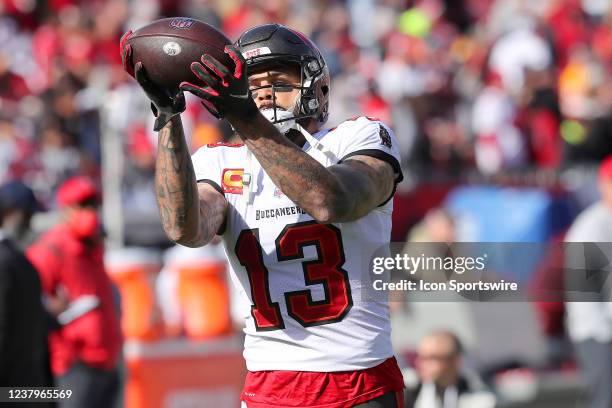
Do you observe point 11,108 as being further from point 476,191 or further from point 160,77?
point 160,77

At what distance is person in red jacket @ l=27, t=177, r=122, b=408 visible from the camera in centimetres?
701

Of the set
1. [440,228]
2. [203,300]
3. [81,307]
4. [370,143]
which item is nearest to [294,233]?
[370,143]

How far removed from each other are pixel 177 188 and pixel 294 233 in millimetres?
409

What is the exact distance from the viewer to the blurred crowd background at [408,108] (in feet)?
32.6

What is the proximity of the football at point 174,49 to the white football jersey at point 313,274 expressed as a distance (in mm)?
550

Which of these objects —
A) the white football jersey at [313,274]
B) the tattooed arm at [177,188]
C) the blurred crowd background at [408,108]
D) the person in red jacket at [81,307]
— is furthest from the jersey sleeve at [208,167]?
the blurred crowd background at [408,108]

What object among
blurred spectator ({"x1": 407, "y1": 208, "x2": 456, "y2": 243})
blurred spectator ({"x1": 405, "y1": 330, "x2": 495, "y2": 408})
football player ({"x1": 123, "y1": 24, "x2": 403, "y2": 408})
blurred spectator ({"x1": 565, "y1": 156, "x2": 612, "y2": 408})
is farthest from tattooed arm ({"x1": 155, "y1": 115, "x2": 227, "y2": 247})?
blurred spectator ({"x1": 407, "y1": 208, "x2": 456, "y2": 243})

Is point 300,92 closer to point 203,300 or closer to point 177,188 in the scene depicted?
point 177,188

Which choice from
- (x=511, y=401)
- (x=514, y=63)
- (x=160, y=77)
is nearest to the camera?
(x=160, y=77)

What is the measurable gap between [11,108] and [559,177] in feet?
16.9

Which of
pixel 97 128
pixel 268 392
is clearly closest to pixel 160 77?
pixel 268 392

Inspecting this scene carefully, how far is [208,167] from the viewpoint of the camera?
376cm

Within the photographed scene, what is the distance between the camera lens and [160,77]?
3203mm

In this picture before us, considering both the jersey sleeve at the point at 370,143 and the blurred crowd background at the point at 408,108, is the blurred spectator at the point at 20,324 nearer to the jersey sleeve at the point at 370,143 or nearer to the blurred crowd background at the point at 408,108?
the jersey sleeve at the point at 370,143
